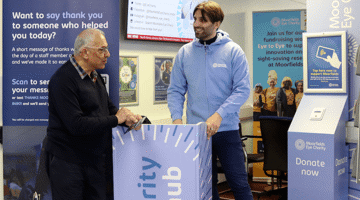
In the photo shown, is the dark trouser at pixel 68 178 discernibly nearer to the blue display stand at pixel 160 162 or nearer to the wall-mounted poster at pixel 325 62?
the blue display stand at pixel 160 162

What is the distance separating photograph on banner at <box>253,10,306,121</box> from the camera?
522 centimetres

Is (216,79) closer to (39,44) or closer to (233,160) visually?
(233,160)

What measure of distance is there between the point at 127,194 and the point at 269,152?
215 centimetres

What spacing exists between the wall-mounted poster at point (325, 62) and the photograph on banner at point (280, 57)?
1.88 m

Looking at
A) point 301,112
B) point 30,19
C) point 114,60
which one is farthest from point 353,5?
point 30,19

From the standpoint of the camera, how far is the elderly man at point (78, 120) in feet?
6.76

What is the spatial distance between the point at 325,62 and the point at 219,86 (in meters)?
1.22

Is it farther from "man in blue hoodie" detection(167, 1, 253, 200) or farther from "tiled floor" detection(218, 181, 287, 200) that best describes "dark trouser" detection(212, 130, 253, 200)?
"tiled floor" detection(218, 181, 287, 200)

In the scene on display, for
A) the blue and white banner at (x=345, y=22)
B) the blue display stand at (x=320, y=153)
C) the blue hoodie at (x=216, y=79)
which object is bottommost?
the blue display stand at (x=320, y=153)

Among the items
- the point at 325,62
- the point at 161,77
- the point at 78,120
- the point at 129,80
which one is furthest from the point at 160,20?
the point at 78,120

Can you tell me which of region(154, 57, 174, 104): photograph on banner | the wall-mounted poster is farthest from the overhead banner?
region(154, 57, 174, 104): photograph on banner

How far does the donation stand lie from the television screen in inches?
59.9

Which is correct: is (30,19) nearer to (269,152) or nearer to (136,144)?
(136,144)

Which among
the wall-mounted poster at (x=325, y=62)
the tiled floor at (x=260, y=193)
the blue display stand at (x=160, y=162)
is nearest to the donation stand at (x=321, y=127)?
the wall-mounted poster at (x=325, y=62)
